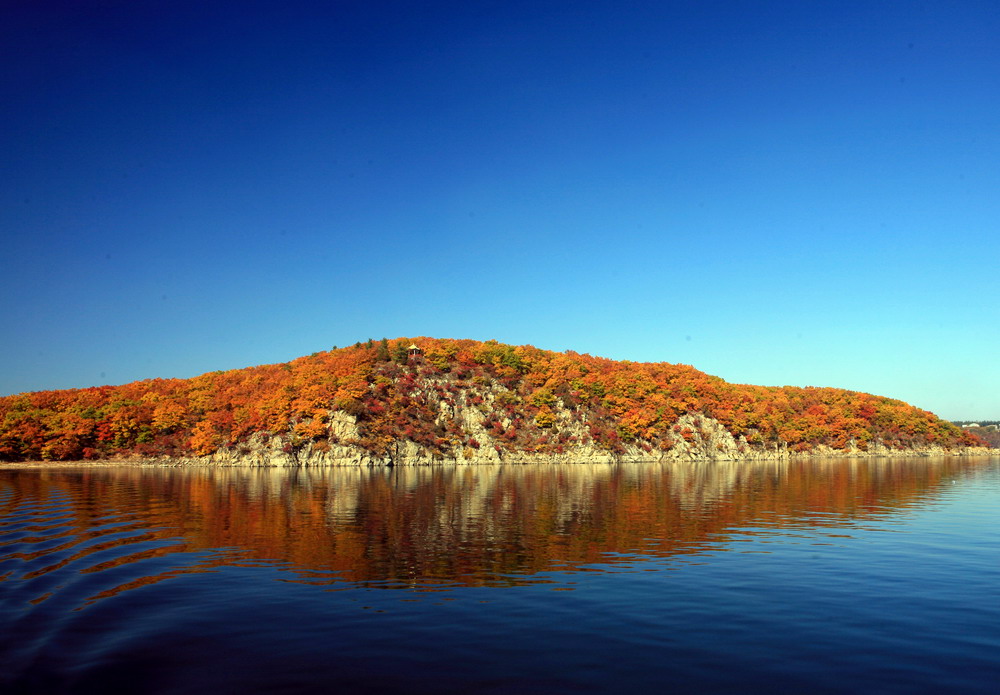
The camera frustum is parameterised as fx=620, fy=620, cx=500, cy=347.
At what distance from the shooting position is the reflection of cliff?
1021 inches

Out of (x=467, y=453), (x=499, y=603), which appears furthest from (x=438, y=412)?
(x=499, y=603)

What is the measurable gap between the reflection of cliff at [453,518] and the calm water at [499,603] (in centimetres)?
30

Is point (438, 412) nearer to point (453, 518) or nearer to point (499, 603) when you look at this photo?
point (453, 518)

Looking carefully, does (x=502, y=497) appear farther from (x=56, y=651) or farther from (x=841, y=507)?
(x=56, y=651)

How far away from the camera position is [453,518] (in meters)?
40.1

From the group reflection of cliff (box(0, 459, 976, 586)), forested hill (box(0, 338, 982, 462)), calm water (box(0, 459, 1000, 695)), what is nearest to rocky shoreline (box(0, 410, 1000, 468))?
forested hill (box(0, 338, 982, 462))

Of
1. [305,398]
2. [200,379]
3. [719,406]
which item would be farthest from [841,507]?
[200,379]

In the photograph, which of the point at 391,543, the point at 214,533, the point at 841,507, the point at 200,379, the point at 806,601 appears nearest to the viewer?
the point at 806,601

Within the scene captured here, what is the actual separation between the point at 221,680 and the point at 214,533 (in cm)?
2315

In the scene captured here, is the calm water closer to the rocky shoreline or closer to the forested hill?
the rocky shoreline

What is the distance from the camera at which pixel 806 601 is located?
19594 millimetres

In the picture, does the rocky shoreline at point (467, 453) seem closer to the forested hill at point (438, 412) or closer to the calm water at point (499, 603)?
the forested hill at point (438, 412)

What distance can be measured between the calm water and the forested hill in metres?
91.0

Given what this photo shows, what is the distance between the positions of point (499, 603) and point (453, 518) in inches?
840
